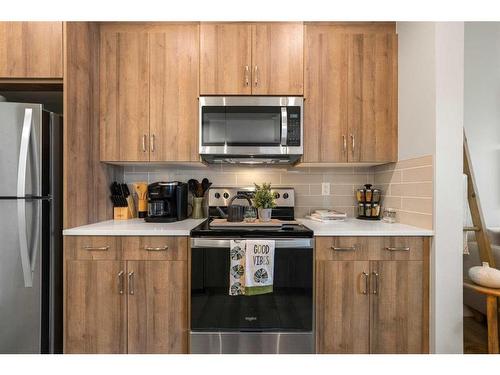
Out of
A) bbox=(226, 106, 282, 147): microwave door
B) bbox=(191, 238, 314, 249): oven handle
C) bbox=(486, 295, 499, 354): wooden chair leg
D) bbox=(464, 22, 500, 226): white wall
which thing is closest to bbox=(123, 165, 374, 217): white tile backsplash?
bbox=(226, 106, 282, 147): microwave door

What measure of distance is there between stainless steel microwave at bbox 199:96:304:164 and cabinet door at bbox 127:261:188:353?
84cm

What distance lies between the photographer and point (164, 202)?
7.37ft

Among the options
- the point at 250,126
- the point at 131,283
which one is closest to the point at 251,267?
the point at 131,283

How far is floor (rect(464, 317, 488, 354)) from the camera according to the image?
2.14 meters

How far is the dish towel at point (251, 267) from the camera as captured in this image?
1.79m

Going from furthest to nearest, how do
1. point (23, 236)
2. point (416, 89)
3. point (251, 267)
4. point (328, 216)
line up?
point (328, 216)
point (416, 89)
point (251, 267)
point (23, 236)

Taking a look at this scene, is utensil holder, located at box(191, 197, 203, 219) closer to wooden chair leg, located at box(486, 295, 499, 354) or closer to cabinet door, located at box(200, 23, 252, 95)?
cabinet door, located at box(200, 23, 252, 95)

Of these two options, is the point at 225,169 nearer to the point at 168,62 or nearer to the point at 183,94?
the point at 183,94

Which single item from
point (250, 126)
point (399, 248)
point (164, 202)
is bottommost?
point (399, 248)

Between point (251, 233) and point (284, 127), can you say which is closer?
point (251, 233)

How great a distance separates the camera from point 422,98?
1896 millimetres

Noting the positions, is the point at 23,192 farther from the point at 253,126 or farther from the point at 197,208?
the point at 253,126

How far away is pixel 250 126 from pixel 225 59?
50 centimetres
